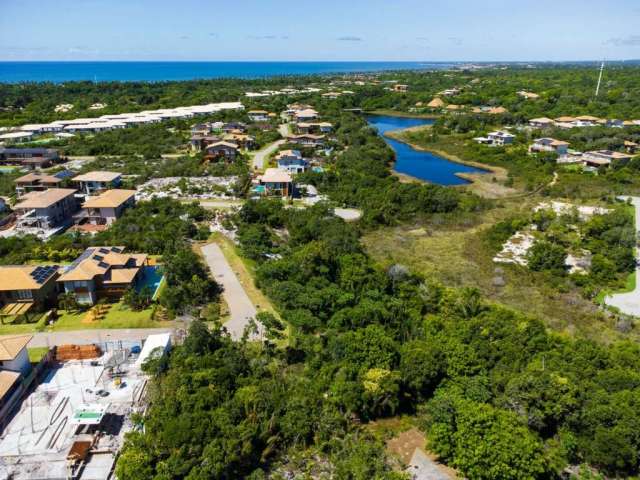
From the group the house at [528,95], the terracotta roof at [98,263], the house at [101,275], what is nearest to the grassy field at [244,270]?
the terracotta roof at [98,263]

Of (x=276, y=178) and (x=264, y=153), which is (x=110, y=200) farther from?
(x=264, y=153)

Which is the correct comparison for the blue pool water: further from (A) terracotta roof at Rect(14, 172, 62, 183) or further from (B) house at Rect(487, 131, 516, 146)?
(B) house at Rect(487, 131, 516, 146)

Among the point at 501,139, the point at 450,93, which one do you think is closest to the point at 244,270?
the point at 501,139

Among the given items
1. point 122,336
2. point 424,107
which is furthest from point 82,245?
point 424,107

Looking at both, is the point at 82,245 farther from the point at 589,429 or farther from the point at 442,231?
the point at 589,429

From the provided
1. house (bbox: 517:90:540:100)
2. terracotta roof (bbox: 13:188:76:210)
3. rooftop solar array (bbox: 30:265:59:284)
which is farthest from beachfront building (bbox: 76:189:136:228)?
house (bbox: 517:90:540:100)

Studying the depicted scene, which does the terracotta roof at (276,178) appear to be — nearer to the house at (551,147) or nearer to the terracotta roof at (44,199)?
the terracotta roof at (44,199)
